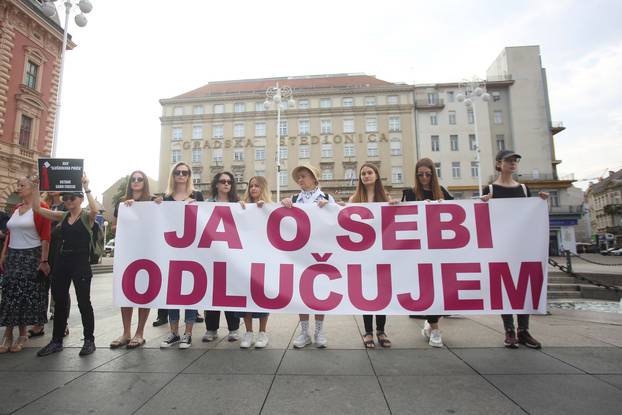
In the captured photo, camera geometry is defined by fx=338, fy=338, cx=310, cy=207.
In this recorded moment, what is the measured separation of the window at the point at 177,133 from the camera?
143ft

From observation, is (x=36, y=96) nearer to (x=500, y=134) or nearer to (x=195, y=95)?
(x=195, y=95)

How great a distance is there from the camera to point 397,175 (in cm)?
3988

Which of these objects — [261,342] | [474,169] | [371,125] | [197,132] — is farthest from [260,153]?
[261,342]

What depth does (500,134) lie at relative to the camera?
40312mm

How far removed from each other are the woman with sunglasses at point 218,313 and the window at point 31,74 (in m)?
25.5

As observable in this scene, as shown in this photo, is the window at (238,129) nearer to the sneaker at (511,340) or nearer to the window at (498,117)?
the window at (498,117)

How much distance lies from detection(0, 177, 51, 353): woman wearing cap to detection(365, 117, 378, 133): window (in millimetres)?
39812

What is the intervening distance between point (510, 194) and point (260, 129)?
40494 millimetres

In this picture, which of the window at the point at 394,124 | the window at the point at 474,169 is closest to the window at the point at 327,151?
the window at the point at 394,124

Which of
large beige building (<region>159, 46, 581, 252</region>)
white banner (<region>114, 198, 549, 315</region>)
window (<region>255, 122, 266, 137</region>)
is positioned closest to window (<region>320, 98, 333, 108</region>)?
large beige building (<region>159, 46, 581, 252</region>)

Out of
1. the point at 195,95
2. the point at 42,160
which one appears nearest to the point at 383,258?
the point at 42,160

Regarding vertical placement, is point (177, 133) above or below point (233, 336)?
above

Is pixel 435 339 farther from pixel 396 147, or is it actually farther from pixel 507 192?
pixel 396 147

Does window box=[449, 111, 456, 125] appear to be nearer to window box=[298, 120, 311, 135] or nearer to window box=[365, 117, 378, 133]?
window box=[365, 117, 378, 133]
